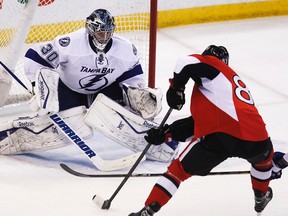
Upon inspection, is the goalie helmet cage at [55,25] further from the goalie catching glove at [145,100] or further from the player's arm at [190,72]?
the player's arm at [190,72]

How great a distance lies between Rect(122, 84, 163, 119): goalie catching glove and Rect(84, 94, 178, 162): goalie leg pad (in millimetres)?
50

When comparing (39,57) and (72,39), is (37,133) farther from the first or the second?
(72,39)

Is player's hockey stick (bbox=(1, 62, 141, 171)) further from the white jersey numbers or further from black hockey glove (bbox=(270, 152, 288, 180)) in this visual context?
the white jersey numbers

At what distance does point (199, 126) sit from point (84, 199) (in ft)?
2.27

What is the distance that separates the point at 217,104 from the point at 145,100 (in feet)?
3.10

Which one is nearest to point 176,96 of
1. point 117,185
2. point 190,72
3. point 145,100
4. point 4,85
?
point 190,72

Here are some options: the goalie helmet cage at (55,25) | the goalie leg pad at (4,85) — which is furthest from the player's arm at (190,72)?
the goalie leg pad at (4,85)

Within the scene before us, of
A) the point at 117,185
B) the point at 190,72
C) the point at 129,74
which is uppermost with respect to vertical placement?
the point at 190,72

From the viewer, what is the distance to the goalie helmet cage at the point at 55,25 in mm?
4812

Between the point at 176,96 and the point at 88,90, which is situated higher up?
the point at 176,96

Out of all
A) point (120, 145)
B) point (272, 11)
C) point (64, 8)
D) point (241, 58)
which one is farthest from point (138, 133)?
point (272, 11)

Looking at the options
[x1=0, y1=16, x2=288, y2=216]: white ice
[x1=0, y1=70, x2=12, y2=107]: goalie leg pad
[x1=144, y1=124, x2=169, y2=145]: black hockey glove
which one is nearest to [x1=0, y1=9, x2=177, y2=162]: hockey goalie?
[x1=0, y1=16, x2=288, y2=216]: white ice

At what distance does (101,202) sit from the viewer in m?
3.71

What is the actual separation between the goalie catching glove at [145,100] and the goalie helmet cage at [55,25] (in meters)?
0.64
